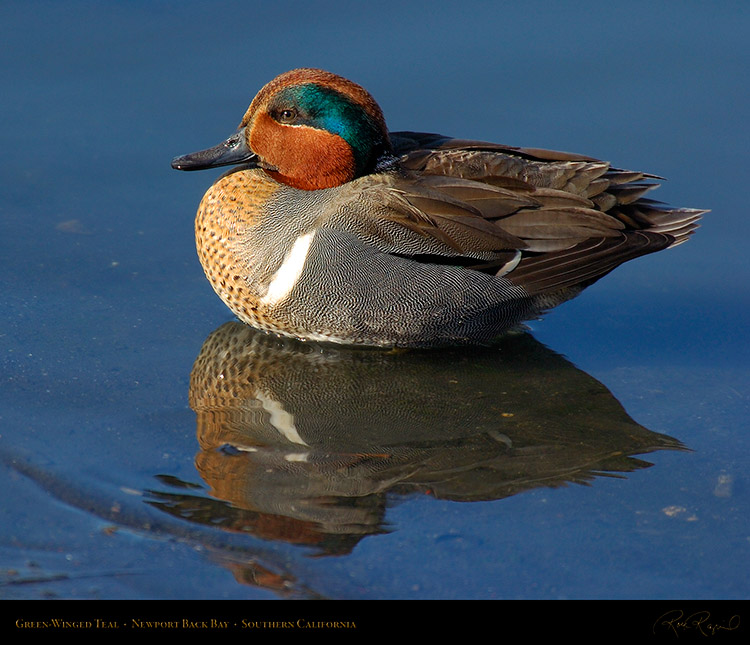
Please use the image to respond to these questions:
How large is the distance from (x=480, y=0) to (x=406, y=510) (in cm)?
505

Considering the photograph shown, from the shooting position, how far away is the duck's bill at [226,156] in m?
5.77

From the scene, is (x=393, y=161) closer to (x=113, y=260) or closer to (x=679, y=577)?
(x=113, y=260)

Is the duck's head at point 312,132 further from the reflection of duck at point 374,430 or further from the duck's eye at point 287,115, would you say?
the reflection of duck at point 374,430

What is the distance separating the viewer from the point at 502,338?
19.5 feet

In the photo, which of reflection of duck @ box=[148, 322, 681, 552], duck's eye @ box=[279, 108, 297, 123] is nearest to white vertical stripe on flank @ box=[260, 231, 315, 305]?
reflection of duck @ box=[148, 322, 681, 552]
